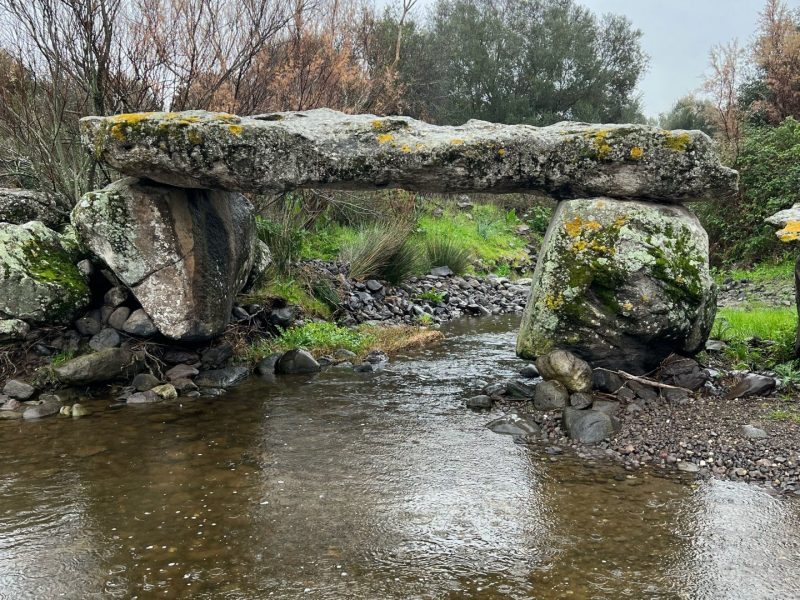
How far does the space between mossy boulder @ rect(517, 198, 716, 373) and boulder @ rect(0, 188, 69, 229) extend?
218 inches

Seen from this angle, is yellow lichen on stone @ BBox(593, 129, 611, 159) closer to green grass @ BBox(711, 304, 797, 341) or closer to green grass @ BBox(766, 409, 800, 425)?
green grass @ BBox(766, 409, 800, 425)

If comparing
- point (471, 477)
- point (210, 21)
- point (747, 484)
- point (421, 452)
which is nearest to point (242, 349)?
point (421, 452)

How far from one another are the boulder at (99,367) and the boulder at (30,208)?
2083 mm

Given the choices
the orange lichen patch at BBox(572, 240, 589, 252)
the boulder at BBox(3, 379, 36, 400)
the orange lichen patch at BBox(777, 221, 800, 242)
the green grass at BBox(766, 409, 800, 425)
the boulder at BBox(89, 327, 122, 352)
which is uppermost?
the orange lichen patch at BBox(777, 221, 800, 242)

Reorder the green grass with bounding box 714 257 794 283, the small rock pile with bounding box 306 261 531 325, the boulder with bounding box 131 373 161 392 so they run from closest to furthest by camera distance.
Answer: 1. the boulder with bounding box 131 373 161 392
2. the small rock pile with bounding box 306 261 531 325
3. the green grass with bounding box 714 257 794 283

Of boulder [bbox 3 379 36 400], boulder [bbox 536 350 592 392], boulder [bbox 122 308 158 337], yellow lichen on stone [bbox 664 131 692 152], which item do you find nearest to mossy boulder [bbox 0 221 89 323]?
boulder [bbox 122 308 158 337]

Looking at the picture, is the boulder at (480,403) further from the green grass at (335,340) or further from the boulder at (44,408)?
the boulder at (44,408)

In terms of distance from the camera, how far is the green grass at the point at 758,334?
19.8ft

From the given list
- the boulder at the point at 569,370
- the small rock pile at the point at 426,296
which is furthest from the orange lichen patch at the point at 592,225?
the small rock pile at the point at 426,296

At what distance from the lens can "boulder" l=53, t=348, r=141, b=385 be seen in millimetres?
5890

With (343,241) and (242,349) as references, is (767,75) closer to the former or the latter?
(343,241)

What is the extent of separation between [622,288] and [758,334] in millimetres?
2549

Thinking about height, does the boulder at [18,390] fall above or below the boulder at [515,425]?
above

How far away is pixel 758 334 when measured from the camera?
6887 mm
